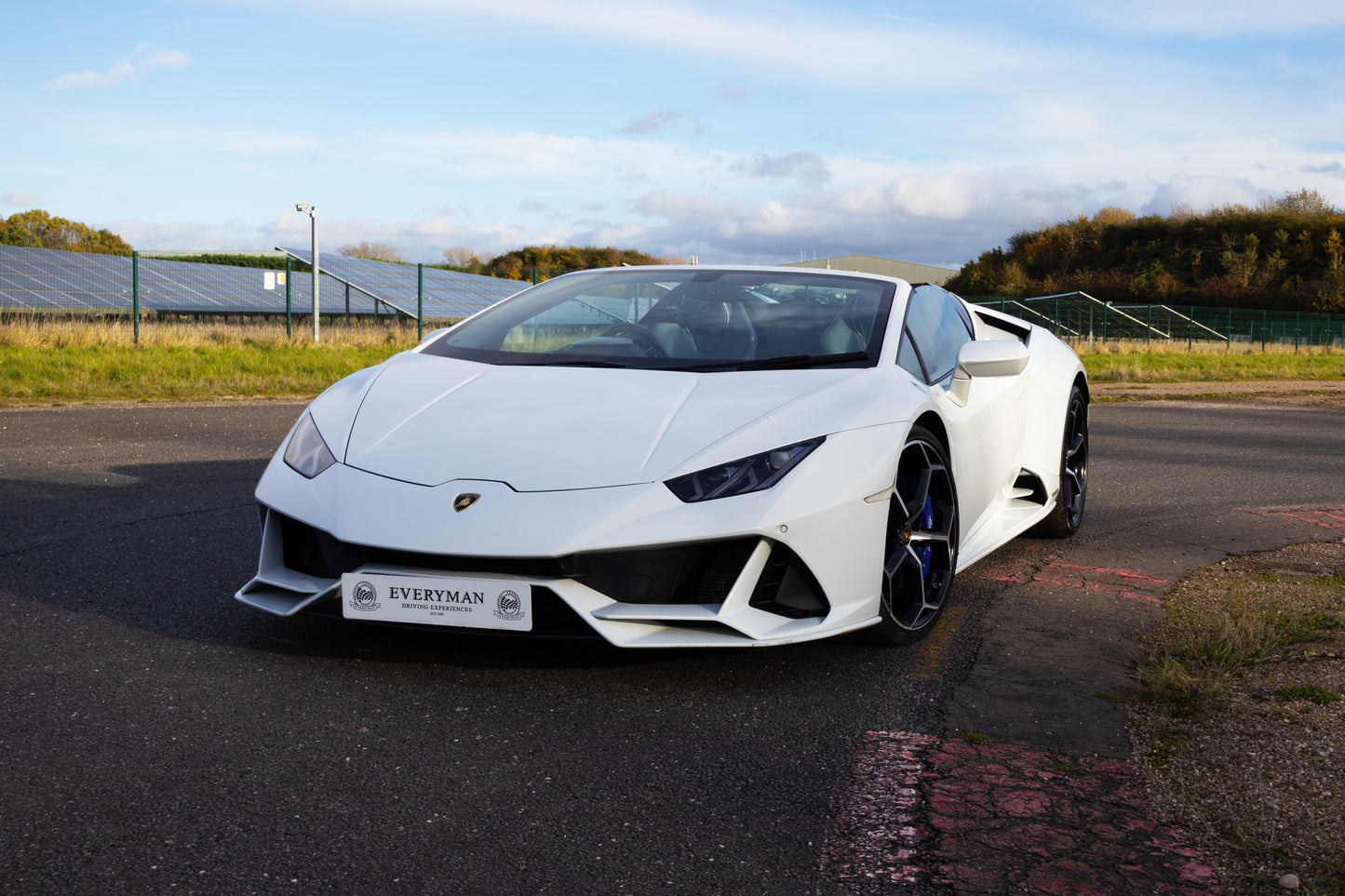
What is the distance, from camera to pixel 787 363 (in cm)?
377

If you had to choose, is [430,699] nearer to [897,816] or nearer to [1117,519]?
[897,816]

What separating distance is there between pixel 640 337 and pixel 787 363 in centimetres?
64

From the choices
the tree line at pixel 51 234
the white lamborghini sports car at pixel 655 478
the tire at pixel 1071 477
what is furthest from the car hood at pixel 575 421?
the tree line at pixel 51 234

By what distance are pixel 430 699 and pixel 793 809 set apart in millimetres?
1097

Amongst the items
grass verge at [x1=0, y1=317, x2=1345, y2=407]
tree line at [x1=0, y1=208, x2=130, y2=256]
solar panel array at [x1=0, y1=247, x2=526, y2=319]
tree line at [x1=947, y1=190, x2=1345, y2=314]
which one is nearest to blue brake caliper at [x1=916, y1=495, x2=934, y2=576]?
grass verge at [x1=0, y1=317, x2=1345, y2=407]

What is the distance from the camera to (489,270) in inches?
2186

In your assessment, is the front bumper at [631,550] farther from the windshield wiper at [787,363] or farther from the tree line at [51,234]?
the tree line at [51,234]

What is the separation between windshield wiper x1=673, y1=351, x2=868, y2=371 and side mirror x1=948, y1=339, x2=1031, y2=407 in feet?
1.63

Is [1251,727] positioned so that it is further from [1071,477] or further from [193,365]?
[193,365]

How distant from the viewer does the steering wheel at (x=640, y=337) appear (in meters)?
4.00

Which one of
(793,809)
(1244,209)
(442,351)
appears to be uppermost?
(1244,209)

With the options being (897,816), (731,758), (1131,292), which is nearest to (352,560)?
(731,758)

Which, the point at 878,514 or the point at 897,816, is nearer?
the point at 897,816

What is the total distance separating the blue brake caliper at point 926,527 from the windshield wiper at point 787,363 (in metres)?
0.53
